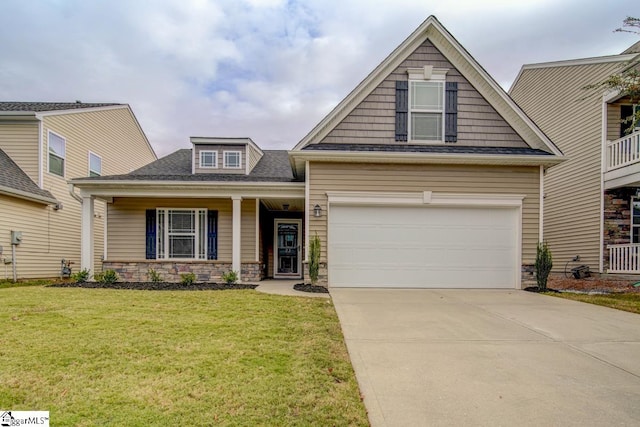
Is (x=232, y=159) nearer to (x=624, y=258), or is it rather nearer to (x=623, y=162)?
(x=623, y=162)

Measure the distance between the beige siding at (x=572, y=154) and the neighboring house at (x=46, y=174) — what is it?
56.6 ft

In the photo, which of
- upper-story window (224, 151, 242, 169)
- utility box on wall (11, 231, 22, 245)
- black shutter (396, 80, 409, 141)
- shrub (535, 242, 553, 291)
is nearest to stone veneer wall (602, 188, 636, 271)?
shrub (535, 242, 553, 291)

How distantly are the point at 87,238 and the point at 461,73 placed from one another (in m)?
11.3

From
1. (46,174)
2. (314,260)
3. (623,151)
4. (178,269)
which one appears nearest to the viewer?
(314,260)

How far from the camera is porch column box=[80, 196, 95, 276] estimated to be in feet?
34.9

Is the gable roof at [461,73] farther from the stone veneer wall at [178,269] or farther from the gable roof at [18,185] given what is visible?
the gable roof at [18,185]

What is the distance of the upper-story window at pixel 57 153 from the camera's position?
13273mm

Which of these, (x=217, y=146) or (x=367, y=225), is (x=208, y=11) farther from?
(x=367, y=225)

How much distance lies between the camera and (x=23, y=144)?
12688 mm

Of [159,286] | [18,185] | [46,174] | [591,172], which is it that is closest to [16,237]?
[18,185]

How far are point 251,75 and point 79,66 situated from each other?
8178mm

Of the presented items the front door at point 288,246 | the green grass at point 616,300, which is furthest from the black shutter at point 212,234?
the green grass at point 616,300

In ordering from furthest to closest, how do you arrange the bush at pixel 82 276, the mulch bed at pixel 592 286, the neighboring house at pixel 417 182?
the bush at pixel 82 276 < the mulch bed at pixel 592 286 < the neighboring house at pixel 417 182

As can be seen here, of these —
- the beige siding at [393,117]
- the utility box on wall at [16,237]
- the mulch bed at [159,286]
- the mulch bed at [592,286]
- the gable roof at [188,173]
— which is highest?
the beige siding at [393,117]
